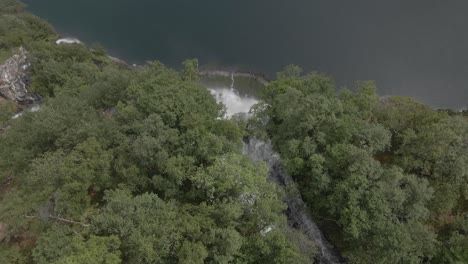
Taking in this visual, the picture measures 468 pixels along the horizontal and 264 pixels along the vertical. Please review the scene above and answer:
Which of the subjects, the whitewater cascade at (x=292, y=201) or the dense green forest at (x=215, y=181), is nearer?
the dense green forest at (x=215, y=181)

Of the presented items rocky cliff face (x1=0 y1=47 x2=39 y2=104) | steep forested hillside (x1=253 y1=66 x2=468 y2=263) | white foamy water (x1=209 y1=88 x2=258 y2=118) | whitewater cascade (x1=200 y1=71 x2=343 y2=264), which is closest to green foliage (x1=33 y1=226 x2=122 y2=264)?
whitewater cascade (x1=200 y1=71 x2=343 y2=264)

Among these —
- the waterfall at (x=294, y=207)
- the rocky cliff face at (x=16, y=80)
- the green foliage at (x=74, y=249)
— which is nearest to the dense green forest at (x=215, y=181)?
the green foliage at (x=74, y=249)

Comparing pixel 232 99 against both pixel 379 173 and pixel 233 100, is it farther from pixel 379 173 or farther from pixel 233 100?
pixel 379 173

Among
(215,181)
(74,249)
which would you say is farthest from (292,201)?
(74,249)

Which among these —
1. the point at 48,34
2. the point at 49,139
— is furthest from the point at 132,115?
the point at 48,34

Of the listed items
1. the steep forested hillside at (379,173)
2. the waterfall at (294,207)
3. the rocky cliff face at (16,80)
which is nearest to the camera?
the steep forested hillside at (379,173)

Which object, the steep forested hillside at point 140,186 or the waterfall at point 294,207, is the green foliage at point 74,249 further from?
the waterfall at point 294,207

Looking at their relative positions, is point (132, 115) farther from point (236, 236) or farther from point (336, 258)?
point (336, 258)
